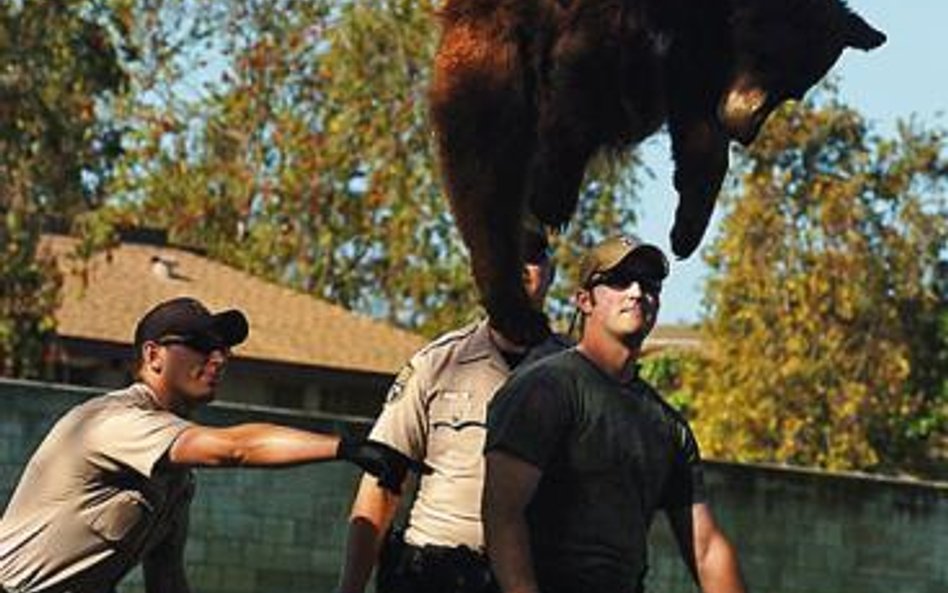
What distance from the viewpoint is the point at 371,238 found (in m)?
39.0

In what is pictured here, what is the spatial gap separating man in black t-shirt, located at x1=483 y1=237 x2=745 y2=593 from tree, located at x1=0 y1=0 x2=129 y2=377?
19452 mm

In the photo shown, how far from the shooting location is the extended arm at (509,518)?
18.4 ft

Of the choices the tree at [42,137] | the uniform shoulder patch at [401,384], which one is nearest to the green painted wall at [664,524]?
the uniform shoulder patch at [401,384]

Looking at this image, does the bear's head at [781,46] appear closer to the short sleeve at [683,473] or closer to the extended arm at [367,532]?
the short sleeve at [683,473]

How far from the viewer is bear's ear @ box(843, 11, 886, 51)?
3531 millimetres

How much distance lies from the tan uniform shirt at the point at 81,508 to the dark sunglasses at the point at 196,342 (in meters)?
0.16

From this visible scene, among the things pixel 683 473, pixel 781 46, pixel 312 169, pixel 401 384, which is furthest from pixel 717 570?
pixel 312 169

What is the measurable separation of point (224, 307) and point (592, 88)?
28.5m

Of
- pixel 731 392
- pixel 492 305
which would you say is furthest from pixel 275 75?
pixel 492 305

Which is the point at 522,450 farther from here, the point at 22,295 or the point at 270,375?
the point at 270,375

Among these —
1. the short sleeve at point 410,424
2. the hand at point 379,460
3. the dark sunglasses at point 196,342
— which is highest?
the dark sunglasses at point 196,342

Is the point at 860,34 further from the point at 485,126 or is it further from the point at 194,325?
the point at 194,325

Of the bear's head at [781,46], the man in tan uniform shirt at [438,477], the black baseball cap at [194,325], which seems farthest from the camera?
the man in tan uniform shirt at [438,477]

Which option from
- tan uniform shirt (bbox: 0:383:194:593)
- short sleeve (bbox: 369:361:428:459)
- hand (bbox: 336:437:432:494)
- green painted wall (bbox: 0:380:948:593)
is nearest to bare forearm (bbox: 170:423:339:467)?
hand (bbox: 336:437:432:494)
